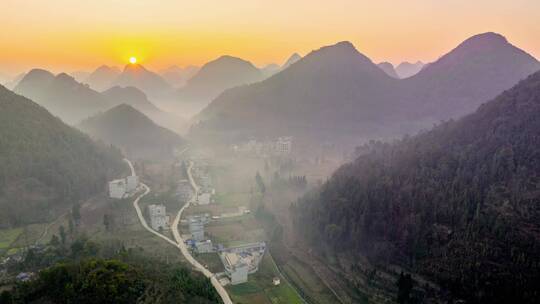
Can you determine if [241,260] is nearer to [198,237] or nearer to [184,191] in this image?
[198,237]

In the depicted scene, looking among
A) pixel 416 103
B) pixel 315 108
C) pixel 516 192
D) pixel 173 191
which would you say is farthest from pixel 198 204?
pixel 416 103

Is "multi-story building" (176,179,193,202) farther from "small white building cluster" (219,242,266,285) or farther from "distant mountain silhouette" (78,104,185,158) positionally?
"distant mountain silhouette" (78,104,185,158)

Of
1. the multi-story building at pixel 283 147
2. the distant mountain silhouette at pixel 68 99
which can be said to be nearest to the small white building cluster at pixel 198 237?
the multi-story building at pixel 283 147

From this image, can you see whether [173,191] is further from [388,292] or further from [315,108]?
[315,108]

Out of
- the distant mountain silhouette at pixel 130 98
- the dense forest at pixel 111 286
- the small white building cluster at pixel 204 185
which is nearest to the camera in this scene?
the dense forest at pixel 111 286

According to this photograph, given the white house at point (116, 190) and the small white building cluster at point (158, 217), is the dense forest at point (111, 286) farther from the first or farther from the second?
the white house at point (116, 190)

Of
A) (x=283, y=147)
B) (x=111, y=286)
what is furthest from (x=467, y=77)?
(x=111, y=286)
